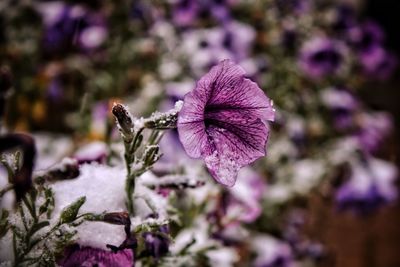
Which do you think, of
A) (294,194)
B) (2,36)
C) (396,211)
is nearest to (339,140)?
(294,194)

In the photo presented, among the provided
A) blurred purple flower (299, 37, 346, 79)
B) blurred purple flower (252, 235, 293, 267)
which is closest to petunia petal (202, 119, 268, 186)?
blurred purple flower (252, 235, 293, 267)

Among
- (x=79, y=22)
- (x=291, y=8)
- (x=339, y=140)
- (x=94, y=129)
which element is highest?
(x=291, y=8)

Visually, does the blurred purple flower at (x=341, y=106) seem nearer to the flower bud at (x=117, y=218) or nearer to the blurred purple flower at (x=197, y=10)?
the blurred purple flower at (x=197, y=10)

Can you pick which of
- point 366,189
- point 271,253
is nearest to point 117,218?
point 271,253

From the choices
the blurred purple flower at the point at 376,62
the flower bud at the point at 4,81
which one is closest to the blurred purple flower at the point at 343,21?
the blurred purple flower at the point at 376,62

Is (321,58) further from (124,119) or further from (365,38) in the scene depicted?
(124,119)

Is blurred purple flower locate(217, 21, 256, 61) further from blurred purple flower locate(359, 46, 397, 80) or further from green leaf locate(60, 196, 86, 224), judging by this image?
green leaf locate(60, 196, 86, 224)

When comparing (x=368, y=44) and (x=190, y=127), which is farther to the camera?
(x=368, y=44)

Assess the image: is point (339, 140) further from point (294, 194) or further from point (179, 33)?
point (179, 33)
